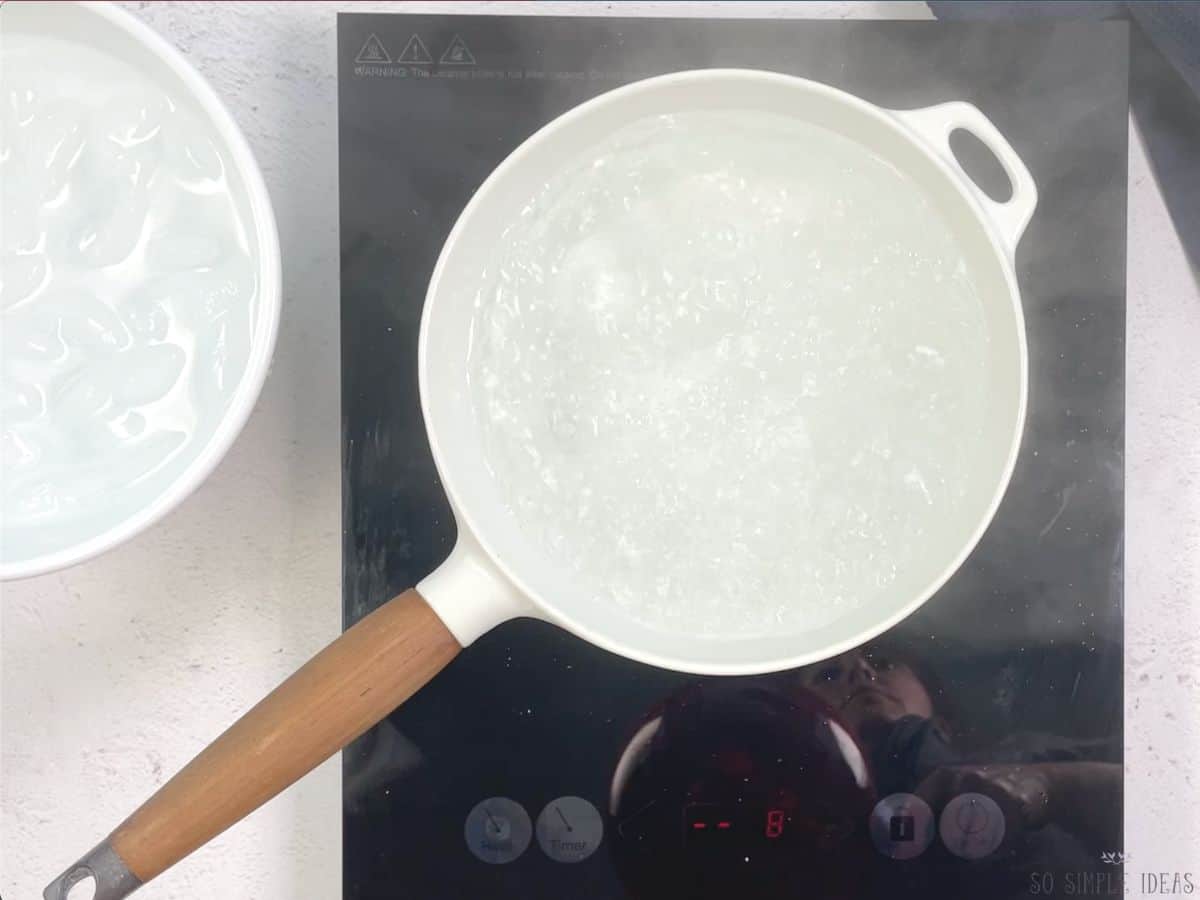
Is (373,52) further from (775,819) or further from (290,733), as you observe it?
(775,819)

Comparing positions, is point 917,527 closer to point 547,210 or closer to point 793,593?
point 793,593

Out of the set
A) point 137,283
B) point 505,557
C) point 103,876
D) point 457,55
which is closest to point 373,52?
point 457,55

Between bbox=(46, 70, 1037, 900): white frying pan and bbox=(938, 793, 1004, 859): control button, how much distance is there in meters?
0.13

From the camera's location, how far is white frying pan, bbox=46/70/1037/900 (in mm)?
415

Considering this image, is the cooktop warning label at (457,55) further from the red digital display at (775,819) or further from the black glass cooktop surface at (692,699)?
the red digital display at (775,819)

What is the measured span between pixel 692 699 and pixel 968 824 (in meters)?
0.16

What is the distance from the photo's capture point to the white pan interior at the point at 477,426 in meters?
0.44

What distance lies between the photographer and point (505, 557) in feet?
1.47

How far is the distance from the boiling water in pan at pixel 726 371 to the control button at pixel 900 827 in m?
0.12

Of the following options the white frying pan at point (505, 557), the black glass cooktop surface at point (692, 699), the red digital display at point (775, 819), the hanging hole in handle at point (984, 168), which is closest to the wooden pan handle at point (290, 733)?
the white frying pan at point (505, 557)

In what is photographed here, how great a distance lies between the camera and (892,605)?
47 cm

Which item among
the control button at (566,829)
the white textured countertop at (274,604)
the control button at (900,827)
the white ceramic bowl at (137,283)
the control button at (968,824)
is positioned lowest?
the control button at (968,824)

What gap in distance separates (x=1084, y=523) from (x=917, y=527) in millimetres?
107

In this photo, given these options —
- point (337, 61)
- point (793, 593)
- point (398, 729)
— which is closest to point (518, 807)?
point (398, 729)
